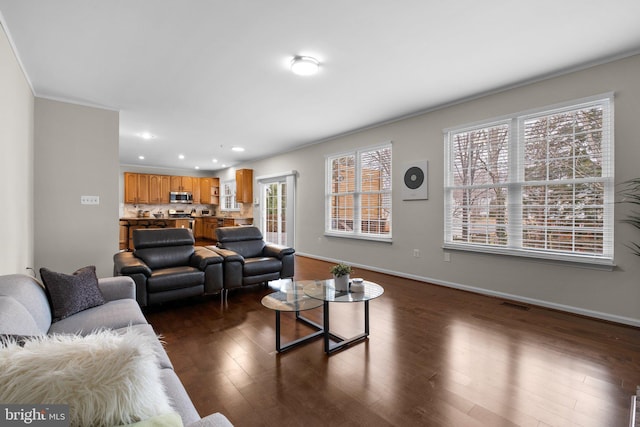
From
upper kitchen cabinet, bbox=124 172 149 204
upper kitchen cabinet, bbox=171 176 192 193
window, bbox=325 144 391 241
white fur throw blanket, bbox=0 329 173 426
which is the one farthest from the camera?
upper kitchen cabinet, bbox=171 176 192 193

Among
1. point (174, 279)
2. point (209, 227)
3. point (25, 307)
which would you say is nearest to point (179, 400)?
point (25, 307)

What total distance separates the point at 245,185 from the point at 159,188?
3.36m

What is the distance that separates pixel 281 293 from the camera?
2771 mm

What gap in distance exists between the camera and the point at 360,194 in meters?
5.57

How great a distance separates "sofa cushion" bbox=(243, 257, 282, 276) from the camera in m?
3.88

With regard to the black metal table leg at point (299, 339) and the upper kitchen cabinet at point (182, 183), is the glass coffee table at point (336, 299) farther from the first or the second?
the upper kitchen cabinet at point (182, 183)

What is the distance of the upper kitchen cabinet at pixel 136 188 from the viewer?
925cm

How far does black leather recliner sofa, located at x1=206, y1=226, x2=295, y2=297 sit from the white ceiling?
1.95m

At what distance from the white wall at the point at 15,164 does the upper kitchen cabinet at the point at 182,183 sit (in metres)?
6.66

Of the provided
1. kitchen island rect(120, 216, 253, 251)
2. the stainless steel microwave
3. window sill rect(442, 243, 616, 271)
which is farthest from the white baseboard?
the stainless steel microwave

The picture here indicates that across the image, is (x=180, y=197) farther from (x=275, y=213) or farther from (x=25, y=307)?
(x=25, y=307)

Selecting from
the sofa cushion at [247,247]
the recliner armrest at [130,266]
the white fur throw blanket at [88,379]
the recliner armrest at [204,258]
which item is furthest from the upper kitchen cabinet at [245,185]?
the white fur throw blanket at [88,379]

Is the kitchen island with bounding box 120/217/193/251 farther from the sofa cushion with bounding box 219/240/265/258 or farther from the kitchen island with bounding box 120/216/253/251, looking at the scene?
the sofa cushion with bounding box 219/240/265/258

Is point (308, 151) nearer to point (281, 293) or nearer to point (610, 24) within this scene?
point (281, 293)
